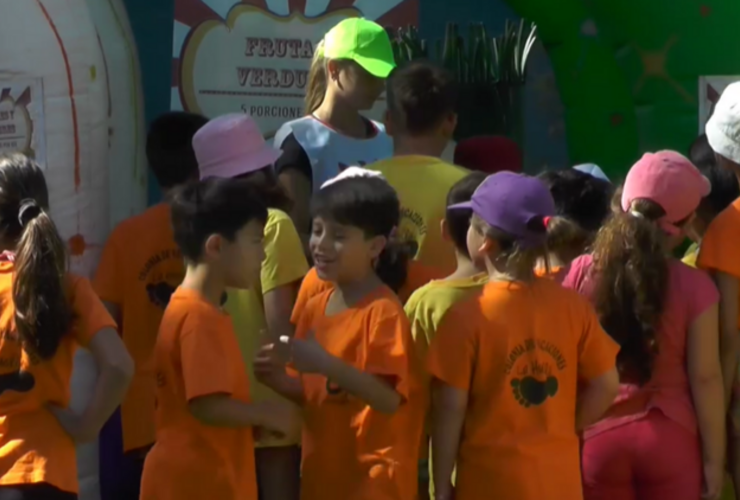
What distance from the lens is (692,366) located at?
11.3 feet

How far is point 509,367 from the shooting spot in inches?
123

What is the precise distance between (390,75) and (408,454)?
1170 millimetres

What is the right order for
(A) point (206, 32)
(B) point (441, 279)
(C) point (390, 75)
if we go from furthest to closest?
(A) point (206, 32) < (C) point (390, 75) < (B) point (441, 279)

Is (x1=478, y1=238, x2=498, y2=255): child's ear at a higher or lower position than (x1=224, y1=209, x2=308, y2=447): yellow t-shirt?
higher

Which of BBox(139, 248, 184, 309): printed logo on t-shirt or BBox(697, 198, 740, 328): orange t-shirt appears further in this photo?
BBox(139, 248, 184, 309): printed logo on t-shirt

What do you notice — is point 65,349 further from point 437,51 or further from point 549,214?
point 437,51

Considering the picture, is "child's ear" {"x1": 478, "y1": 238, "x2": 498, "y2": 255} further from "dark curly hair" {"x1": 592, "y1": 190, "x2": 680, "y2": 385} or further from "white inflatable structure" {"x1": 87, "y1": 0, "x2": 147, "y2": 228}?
"white inflatable structure" {"x1": 87, "y1": 0, "x2": 147, "y2": 228}

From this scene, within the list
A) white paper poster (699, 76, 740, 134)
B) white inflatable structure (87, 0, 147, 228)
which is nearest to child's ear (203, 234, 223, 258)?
white inflatable structure (87, 0, 147, 228)

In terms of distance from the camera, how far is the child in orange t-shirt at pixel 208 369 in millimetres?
2953

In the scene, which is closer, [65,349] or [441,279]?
[65,349]

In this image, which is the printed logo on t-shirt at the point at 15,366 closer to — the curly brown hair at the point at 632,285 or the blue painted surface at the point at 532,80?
the curly brown hair at the point at 632,285

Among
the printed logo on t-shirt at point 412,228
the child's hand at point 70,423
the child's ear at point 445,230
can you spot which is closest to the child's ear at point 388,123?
the printed logo on t-shirt at point 412,228

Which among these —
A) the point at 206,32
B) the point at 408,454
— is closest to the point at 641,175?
the point at 408,454

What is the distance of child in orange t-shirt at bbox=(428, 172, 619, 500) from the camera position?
3119mm
